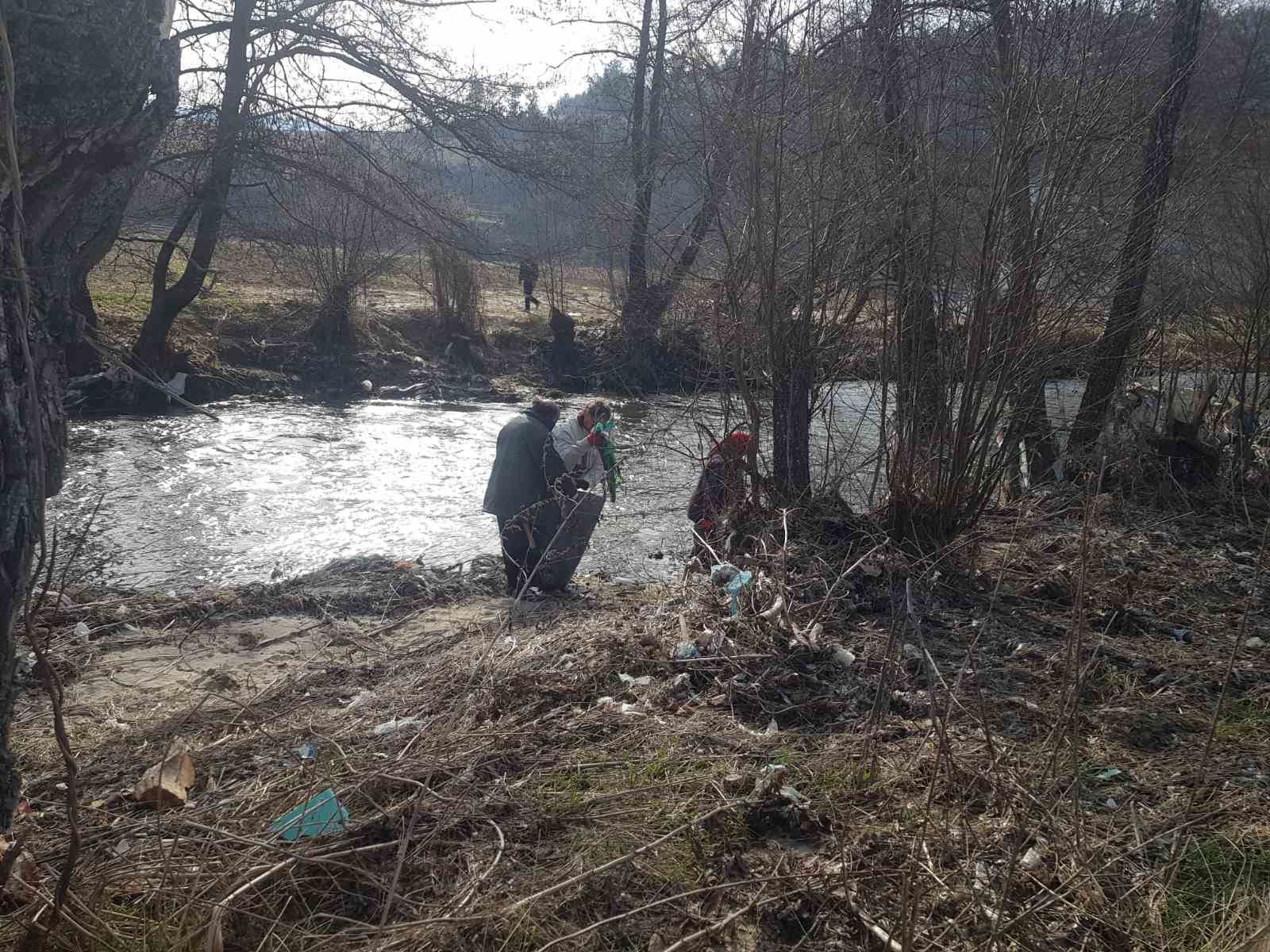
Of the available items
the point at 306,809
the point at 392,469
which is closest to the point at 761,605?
the point at 306,809

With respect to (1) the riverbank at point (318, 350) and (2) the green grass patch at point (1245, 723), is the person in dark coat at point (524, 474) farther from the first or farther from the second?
(1) the riverbank at point (318, 350)

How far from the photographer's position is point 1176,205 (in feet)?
27.1

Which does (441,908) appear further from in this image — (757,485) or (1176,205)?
(1176,205)

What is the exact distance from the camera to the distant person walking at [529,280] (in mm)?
22594

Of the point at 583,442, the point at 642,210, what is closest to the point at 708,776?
the point at 583,442

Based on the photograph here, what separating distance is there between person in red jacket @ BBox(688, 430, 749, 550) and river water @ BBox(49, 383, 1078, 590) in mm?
278

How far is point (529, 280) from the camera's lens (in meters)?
23.5

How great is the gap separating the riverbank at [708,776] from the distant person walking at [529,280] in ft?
55.8

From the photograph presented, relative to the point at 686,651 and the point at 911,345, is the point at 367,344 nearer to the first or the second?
the point at 911,345

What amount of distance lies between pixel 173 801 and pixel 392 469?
10.2 meters

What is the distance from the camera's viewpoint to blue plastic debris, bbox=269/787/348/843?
3.04 m

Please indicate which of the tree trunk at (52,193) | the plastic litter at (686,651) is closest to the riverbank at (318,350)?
the plastic litter at (686,651)

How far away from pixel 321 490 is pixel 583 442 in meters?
5.52

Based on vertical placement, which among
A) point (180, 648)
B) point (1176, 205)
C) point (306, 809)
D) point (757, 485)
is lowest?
point (180, 648)
